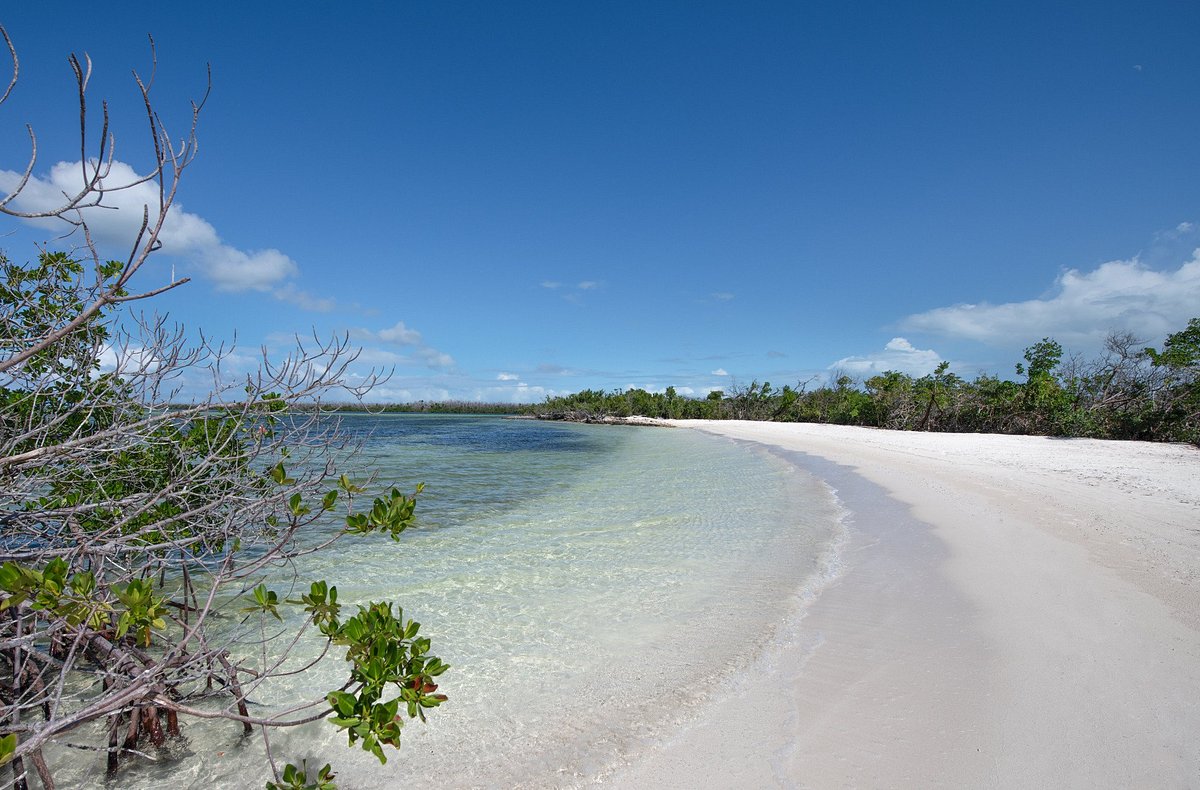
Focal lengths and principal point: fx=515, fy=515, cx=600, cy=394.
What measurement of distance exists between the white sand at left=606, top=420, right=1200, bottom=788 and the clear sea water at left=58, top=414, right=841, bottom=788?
0.37 meters

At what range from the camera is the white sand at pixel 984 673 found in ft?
9.18

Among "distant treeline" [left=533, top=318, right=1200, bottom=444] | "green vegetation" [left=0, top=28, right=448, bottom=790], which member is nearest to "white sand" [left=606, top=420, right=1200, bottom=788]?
"green vegetation" [left=0, top=28, right=448, bottom=790]

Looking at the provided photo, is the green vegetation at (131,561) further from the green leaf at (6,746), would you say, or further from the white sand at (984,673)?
the white sand at (984,673)

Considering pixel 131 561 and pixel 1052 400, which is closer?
pixel 131 561

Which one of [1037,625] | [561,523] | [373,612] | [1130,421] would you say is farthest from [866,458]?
[373,612]

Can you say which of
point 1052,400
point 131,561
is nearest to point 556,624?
point 131,561

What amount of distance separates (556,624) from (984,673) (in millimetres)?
3407

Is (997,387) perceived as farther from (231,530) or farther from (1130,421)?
(231,530)

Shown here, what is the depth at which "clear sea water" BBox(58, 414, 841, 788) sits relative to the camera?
3061mm

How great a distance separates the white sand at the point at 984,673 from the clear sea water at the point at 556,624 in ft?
1.21

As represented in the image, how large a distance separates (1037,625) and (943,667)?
53.5 inches

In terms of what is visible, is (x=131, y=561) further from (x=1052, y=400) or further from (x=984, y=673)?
(x=1052, y=400)

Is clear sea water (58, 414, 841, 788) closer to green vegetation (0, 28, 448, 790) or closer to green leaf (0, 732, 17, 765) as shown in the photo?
green vegetation (0, 28, 448, 790)

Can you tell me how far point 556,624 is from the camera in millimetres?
4934
